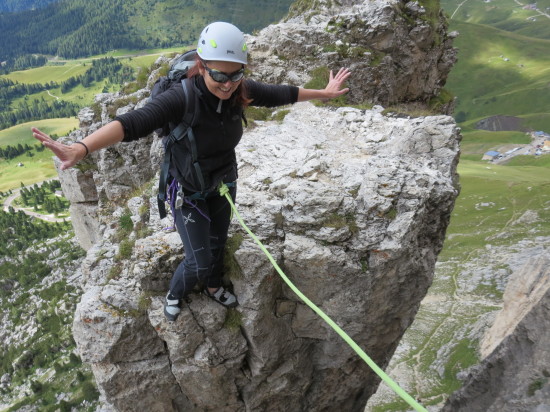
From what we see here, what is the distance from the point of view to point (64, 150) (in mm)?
5832

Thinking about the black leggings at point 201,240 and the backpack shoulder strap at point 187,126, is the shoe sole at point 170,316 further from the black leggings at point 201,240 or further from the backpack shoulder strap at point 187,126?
the backpack shoulder strap at point 187,126

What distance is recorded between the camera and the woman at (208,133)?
6.56 metres

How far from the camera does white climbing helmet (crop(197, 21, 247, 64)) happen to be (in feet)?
23.0

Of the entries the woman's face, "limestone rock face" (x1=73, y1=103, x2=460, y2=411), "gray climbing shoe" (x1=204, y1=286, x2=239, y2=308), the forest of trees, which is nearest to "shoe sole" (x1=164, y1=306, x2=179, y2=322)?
"limestone rock face" (x1=73, y1=103, x2=460, y2=411)

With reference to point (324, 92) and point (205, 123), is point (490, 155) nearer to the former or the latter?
point (324, 92)

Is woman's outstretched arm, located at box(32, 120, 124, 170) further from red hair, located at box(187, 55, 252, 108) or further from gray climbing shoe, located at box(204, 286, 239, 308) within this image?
gray climbing shoe, located at box(204, 286, 239, 308)

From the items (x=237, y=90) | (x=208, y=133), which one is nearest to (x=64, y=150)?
(x=208, y=133)

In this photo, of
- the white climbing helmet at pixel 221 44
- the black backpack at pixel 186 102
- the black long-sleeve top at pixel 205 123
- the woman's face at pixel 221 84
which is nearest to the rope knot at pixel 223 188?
the black long-sleeve top at pixel 205 123

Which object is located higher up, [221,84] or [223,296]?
[221,84]

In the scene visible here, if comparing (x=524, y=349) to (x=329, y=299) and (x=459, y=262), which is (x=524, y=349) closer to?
(x=329, y=299)

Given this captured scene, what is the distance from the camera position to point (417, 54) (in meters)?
25.8

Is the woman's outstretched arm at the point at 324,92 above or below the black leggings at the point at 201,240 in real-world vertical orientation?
above

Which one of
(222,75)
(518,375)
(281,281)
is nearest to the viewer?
(222,75)

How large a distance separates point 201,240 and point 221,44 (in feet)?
15.1
